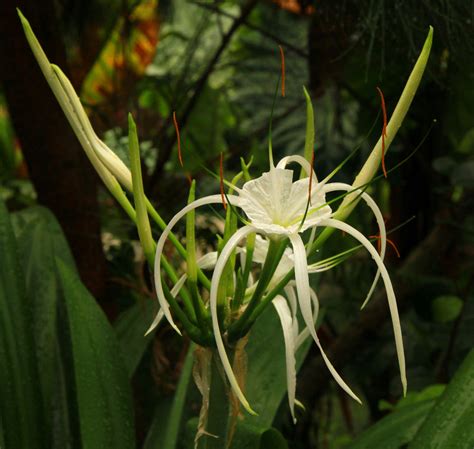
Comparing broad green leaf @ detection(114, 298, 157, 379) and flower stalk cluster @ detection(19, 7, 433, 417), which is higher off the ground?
flower stalk cluster @ detection(19, 7, 433, 417)

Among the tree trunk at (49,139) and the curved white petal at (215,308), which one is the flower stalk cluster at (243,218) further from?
the tree trunk at (49,139)

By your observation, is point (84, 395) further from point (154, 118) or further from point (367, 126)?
point (154, 118)

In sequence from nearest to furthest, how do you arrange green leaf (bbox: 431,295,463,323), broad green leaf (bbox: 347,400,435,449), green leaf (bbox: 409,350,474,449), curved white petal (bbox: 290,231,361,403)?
curved white petal (bbox: 290,231,361,403)
green leaf (bbox: 409,350,474,449)
broad green leaf (bbox: 347,400,435,449)
green leaf (bbox: 431,295,463,323)

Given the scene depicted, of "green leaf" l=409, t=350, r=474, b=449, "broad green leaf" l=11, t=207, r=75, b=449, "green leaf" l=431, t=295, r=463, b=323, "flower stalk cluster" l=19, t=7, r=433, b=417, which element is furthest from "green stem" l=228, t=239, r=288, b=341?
"green leaf" l=431, t=295, r=463, b=323

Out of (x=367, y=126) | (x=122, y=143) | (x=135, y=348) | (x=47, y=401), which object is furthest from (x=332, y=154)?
(x=47, y=401)

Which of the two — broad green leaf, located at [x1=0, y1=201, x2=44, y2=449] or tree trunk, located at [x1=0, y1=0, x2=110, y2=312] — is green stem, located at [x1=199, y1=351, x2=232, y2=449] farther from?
tree trunk, located at [x1=0, y1=0, x2=110, y2=312]

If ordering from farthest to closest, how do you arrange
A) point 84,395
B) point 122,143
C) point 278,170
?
point 122,143 → point 84,395 → point 278,170

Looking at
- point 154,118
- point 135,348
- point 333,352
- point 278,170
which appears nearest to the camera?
point 278,170
